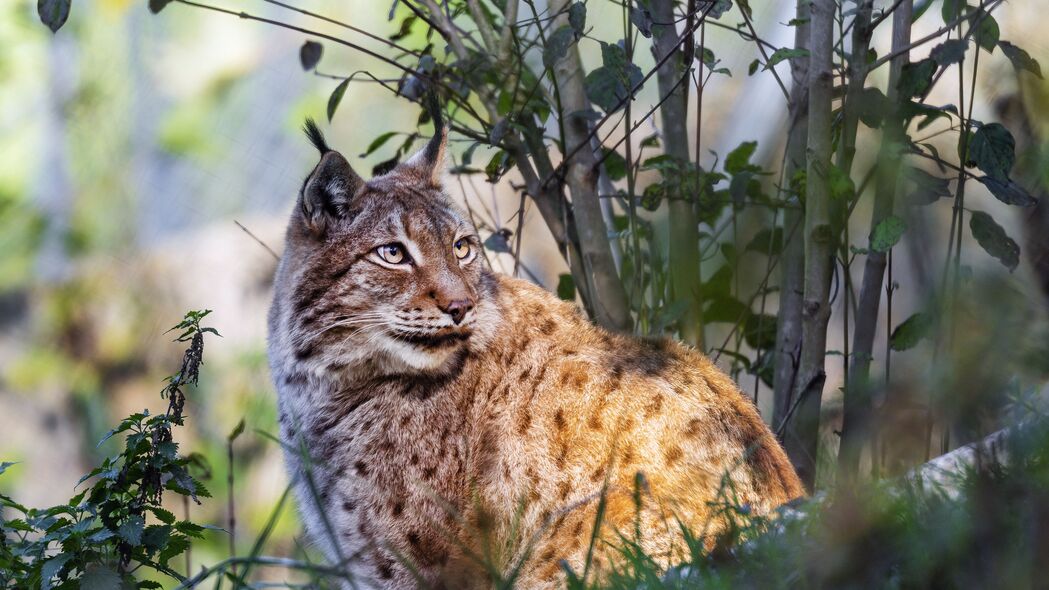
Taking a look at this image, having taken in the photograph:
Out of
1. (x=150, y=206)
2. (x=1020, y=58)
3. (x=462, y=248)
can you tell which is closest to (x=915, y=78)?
(x=1020, y=58)

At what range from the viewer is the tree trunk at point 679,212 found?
4.24 m

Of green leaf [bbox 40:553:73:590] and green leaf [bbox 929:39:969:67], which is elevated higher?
green leaf [bbox 929:39:969:67]

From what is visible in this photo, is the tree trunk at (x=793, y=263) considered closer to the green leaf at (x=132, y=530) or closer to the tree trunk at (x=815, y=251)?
the tree trunk at (x=815, y=251)

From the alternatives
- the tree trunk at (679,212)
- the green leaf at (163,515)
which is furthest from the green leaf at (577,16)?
the green leaf at (163,515)

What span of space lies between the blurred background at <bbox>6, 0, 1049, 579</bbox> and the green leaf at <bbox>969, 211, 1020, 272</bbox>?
268 cm

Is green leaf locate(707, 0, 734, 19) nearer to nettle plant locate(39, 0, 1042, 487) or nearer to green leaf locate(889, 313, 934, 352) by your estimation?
nettle plant locate(39, 0, 1042, 487)

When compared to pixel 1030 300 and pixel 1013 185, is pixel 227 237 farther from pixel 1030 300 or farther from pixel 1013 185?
pixel 1030 300

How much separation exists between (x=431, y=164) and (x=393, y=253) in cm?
52

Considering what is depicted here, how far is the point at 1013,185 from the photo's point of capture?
3498 millimetres

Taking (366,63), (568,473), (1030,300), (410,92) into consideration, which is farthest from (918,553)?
(366,63)

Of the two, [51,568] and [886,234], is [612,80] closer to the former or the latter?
[886,234]

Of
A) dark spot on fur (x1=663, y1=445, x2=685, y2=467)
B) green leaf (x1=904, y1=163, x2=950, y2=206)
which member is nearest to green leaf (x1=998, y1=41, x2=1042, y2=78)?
green leaf (x1=904, y1=163, x2=950, y2=206)

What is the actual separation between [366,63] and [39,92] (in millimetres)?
2075

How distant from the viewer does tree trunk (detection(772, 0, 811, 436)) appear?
4285 millimetres
